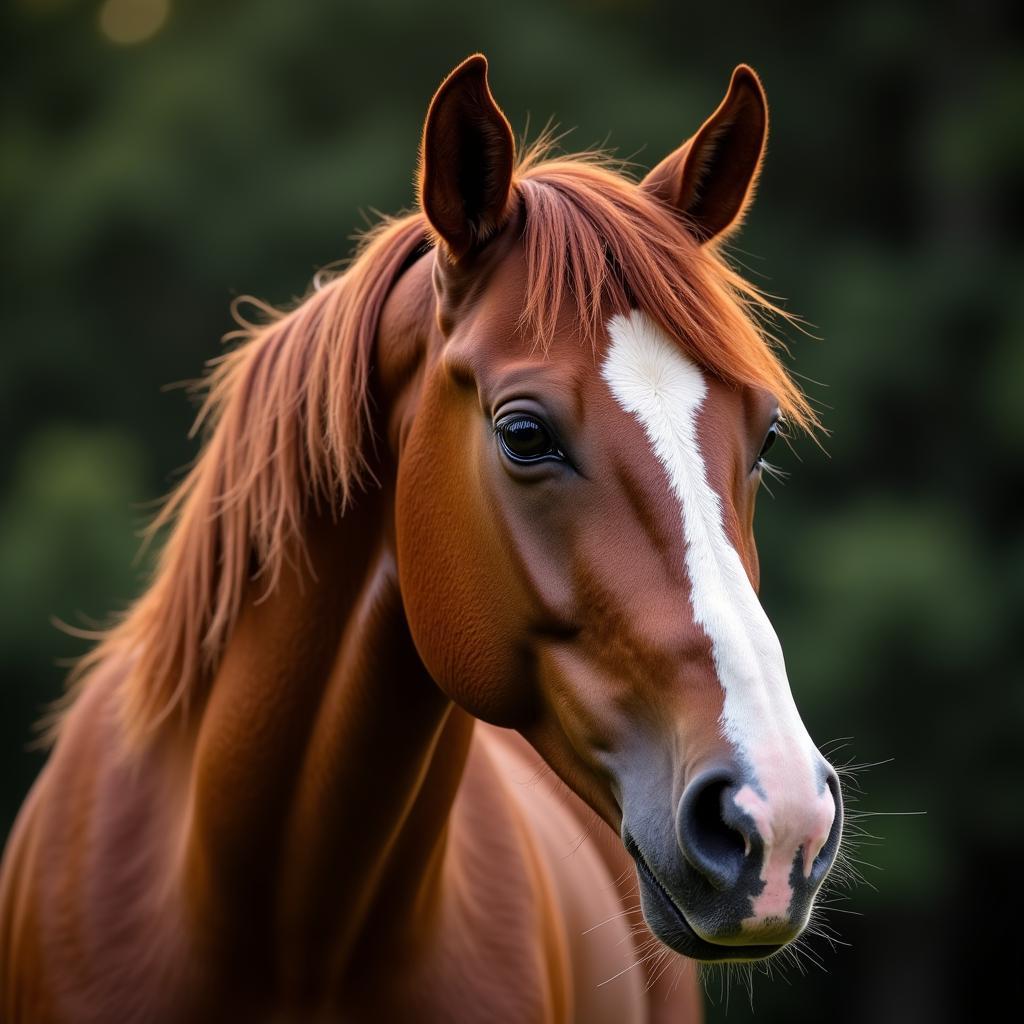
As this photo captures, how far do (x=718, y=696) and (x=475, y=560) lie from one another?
0.36m

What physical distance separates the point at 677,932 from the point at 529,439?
1.83ft

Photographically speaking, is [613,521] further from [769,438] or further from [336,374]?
[336,374]

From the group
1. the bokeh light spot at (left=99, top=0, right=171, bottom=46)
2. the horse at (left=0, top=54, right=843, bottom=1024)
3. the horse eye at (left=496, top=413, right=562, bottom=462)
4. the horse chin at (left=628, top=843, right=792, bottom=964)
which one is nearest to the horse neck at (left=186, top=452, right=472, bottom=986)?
the horse at (left=0, top=54, right=843, bottom=1024)

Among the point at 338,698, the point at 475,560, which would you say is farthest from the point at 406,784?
the point at 475,560

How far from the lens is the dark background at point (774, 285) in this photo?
5816 mm

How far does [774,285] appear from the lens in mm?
6586

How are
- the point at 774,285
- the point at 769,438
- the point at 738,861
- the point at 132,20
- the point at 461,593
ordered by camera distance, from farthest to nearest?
the point at 132,20 → the point at 774,285 → the point at 769,438 → the point at 461,593 → the point at 738,861

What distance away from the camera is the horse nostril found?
1131 millimetres

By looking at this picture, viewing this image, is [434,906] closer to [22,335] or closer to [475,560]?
[475,560]

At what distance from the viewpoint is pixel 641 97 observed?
664 cm

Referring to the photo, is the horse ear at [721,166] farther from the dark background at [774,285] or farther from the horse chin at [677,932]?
the dark background at [774,285]

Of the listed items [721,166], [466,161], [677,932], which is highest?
[721,166]

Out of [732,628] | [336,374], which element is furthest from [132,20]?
[732,628]

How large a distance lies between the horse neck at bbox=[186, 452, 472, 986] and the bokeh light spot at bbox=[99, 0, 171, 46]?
642 centimetres
